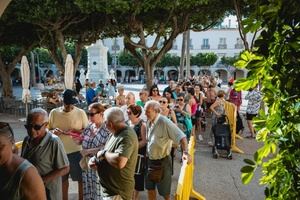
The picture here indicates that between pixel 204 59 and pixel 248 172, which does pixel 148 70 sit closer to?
pixel 248 172

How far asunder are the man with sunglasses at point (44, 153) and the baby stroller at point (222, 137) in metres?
5.52

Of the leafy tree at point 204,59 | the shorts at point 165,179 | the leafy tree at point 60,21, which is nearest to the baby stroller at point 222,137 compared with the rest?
the shorts at point 165,179

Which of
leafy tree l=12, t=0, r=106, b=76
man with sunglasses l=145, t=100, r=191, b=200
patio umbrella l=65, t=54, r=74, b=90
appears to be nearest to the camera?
man with sunglasses l=145, t=100, r=191, b=200

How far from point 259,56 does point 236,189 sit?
531cm

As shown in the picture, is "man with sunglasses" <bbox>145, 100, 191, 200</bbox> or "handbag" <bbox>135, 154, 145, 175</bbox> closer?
"man with sunglasses" <bbox>145, 100, 191, 200</bbox>

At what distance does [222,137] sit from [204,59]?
5979cm

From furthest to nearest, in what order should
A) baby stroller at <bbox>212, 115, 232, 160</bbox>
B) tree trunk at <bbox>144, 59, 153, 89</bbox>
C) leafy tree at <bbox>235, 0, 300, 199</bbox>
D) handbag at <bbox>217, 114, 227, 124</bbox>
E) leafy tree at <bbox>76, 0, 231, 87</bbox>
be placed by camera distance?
tree trunk at <bbox>144, 59, 153, 89</bbox>
leafy tree at <bbox>76, 0, 231, 87</bbox>
handbag at <bbox>217, 114, 227, 124</bbox>
baby stroller at <bbox>212, 115, 232, 160</bbox>
leafy tree at <bbox>235, 0, 300, 199</bbox>

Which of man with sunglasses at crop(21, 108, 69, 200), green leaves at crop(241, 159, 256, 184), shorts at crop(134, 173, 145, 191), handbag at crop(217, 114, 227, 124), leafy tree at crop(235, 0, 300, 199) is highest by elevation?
leafy tree at crop(235, 0, 300, 199)

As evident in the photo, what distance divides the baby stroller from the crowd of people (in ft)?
6.88

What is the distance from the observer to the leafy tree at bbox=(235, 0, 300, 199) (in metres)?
1.47

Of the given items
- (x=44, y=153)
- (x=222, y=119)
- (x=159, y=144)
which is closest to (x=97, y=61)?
(x=222, y=119)

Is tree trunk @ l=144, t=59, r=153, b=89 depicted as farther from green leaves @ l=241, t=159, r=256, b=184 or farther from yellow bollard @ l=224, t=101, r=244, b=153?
green leaves @ l=241, t=159, r=256, b=184

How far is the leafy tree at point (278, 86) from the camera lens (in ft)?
4.82

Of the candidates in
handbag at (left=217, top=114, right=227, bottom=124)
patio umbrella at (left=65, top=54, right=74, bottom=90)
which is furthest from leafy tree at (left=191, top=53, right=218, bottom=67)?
handbag at (left=217, top=114, right=227, bottom=124)
